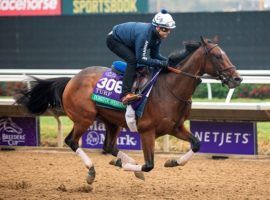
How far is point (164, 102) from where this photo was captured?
25.6 ft

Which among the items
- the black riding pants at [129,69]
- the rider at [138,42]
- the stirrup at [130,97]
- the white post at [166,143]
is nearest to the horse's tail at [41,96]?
the rider at [138,42]

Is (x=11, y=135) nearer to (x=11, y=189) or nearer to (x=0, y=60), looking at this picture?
(x=11, y=189)

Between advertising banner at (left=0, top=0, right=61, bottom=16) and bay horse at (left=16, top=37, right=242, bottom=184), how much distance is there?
13385 millimetres

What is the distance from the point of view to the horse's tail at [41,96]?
356 inches

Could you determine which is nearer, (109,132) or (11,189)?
(11,189)

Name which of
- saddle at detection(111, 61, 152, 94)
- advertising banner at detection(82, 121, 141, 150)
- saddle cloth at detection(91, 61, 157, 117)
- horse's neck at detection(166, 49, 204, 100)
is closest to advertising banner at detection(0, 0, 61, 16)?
advertising banner at detection(82, 121, 141, 150)

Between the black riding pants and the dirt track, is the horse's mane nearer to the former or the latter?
the black riding pants

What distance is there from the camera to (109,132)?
8.76 m

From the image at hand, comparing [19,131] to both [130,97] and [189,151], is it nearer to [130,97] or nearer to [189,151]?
[130,97]

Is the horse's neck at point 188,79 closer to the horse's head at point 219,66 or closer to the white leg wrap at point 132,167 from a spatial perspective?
the horse's head at point 219,66

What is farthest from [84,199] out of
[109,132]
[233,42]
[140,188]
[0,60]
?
[0,60]

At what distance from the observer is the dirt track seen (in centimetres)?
767

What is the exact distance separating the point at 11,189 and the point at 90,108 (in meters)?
1.31

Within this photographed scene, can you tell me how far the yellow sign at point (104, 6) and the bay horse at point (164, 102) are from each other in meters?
13.5
